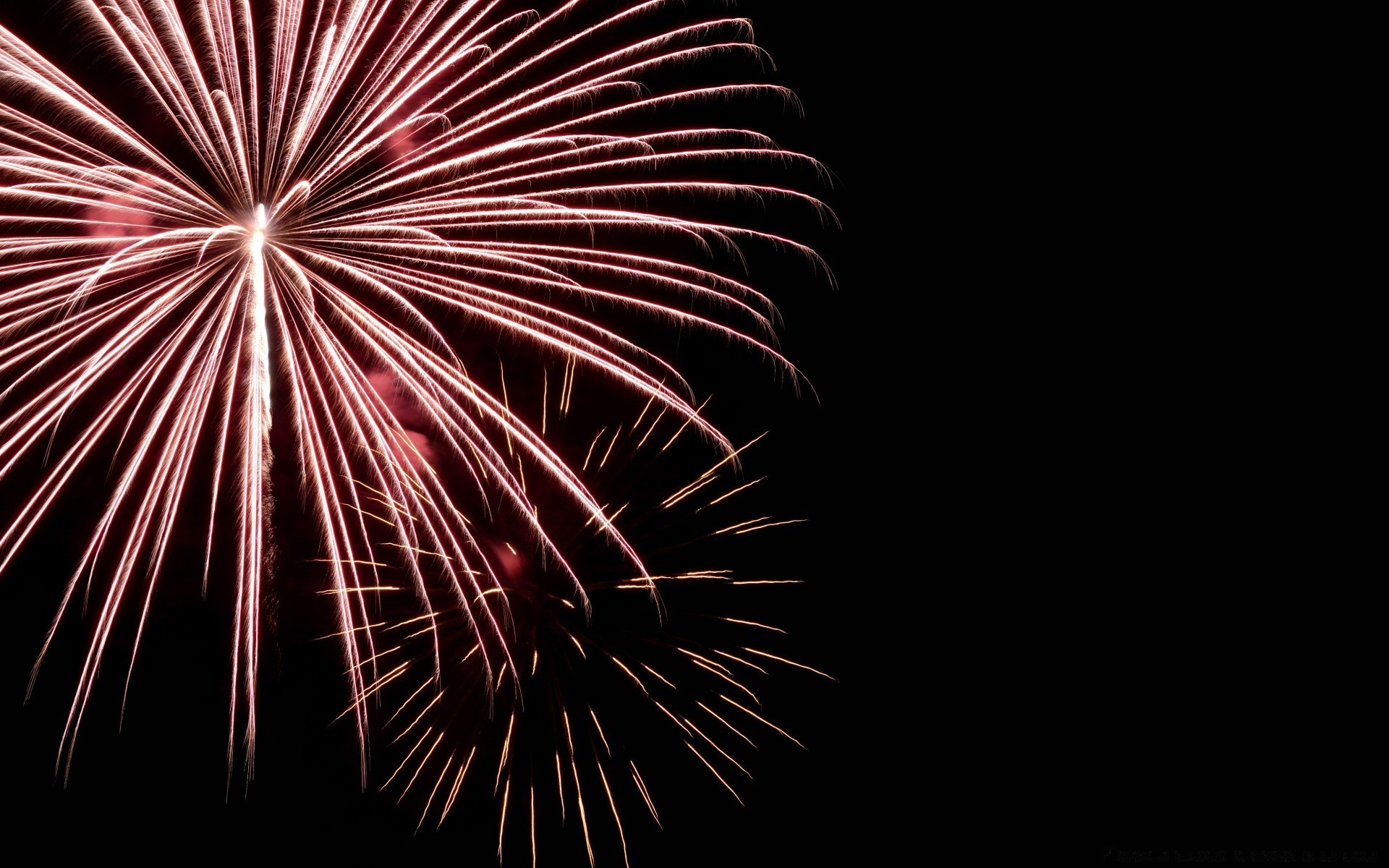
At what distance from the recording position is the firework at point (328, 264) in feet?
18.4

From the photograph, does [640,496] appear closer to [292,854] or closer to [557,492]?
[557,492]

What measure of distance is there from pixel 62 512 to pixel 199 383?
2923 mm

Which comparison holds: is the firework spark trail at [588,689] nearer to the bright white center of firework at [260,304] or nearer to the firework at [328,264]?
the firework at [328,264]

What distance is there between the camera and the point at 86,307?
19.1 feet

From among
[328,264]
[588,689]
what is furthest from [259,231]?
[588,689]

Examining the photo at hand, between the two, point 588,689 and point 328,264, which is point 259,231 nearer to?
point 328,264

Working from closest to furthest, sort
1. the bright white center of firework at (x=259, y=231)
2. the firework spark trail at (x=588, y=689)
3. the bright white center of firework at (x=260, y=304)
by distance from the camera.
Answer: the bright white center of firework at (x=260, y=304) → the bright white center of firework at (x=259, y=231) → the firework spark trail at (x=588, y=689)

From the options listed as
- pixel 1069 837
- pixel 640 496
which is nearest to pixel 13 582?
pixel 640 496

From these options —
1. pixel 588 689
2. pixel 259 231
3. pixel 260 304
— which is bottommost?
Result: pixel 588 689

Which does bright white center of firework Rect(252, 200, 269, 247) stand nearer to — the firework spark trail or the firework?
the firework

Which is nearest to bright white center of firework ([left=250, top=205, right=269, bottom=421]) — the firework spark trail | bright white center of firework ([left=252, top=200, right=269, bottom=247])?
bright white center of firework ([left=252, top=200, right=269, bottom=247])

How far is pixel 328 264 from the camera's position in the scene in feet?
19.0

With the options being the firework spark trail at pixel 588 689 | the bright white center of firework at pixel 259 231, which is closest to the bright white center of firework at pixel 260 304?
the bright white center of firework at pixel 259 231

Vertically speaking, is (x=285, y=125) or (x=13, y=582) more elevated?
(x=285, y=125)
